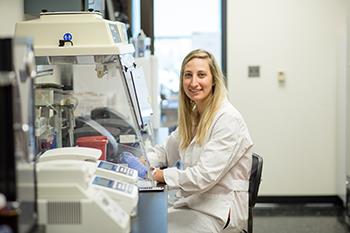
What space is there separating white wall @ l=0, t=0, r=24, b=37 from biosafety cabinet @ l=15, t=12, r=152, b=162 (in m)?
0.30

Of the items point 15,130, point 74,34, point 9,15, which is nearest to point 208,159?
Result: point 74,34

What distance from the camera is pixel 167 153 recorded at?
2709 millimetres

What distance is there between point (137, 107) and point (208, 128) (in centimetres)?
36

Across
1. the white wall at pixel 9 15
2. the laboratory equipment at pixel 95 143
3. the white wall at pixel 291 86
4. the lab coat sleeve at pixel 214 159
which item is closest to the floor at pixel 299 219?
the white wall at pixel 291 86

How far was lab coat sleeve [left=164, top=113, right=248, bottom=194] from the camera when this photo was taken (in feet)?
7.57

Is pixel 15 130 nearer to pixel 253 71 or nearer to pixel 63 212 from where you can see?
pixel 63 212

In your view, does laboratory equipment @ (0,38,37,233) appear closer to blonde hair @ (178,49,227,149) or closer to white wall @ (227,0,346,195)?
blonde hair @ (178,49,227,149)

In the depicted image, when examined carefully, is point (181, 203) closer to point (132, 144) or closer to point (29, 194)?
point (132, 144)

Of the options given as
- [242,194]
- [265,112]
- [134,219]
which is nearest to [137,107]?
[242,194]

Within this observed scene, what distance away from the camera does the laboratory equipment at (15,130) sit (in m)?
1.08

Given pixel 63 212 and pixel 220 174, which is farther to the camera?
pixel 220 174

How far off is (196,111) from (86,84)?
0.56m

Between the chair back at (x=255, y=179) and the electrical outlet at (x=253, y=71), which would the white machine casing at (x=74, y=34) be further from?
the electrical outlet at (x=253, y=71)

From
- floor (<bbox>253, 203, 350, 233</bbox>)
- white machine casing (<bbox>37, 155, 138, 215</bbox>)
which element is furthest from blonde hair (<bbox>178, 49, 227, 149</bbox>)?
floor (<bbox>253, 203, 350, 233</bbox>)
